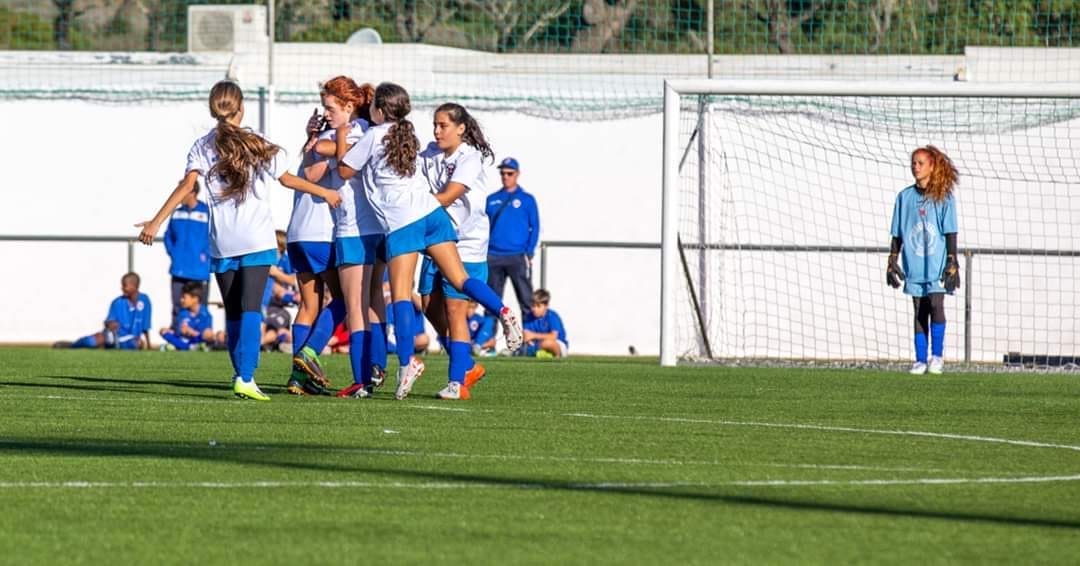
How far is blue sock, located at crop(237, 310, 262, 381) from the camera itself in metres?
10.5

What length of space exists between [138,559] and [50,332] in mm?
19762

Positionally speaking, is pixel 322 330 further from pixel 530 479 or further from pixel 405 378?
pixel 530 479

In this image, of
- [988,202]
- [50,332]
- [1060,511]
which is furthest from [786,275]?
[1060,511]

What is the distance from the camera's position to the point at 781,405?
11.1 m

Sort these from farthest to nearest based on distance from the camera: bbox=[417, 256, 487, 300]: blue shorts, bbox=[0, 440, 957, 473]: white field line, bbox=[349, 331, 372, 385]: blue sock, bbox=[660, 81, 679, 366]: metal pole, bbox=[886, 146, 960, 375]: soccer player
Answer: bbox=[660, 81, 679, 366]: metal pole → bbox=[886, 146, 960, 375]: soccer player → bbox=[417, 256, 487, 300]: blue shorts → bbox=[349, 331, 372, 385]: blue sock → bbox=[0, 440, 957, 473]: white field line

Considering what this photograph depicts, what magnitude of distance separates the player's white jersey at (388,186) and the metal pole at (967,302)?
10465mm

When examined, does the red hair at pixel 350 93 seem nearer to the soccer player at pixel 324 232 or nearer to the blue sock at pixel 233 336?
the soccer player at pixel 324 232

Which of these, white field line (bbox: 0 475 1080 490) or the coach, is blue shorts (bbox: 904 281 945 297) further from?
white field line (bbox: 0 475 1080 490)

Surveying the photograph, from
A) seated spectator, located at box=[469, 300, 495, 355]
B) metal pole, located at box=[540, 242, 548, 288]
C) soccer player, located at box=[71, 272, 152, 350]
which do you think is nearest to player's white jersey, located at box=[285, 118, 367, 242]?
seated spectator, located at box=[469, 300, 495, 355]

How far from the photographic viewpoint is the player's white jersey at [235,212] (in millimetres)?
10516

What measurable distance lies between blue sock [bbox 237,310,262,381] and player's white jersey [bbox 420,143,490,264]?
1.35 metres

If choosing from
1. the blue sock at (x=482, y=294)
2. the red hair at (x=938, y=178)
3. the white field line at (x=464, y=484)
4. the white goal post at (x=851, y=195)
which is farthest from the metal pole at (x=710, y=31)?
the white field line at (x=464, y=484)

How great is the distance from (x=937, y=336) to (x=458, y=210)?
18.3ft

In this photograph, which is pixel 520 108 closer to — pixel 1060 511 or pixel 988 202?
pixel 988 202
